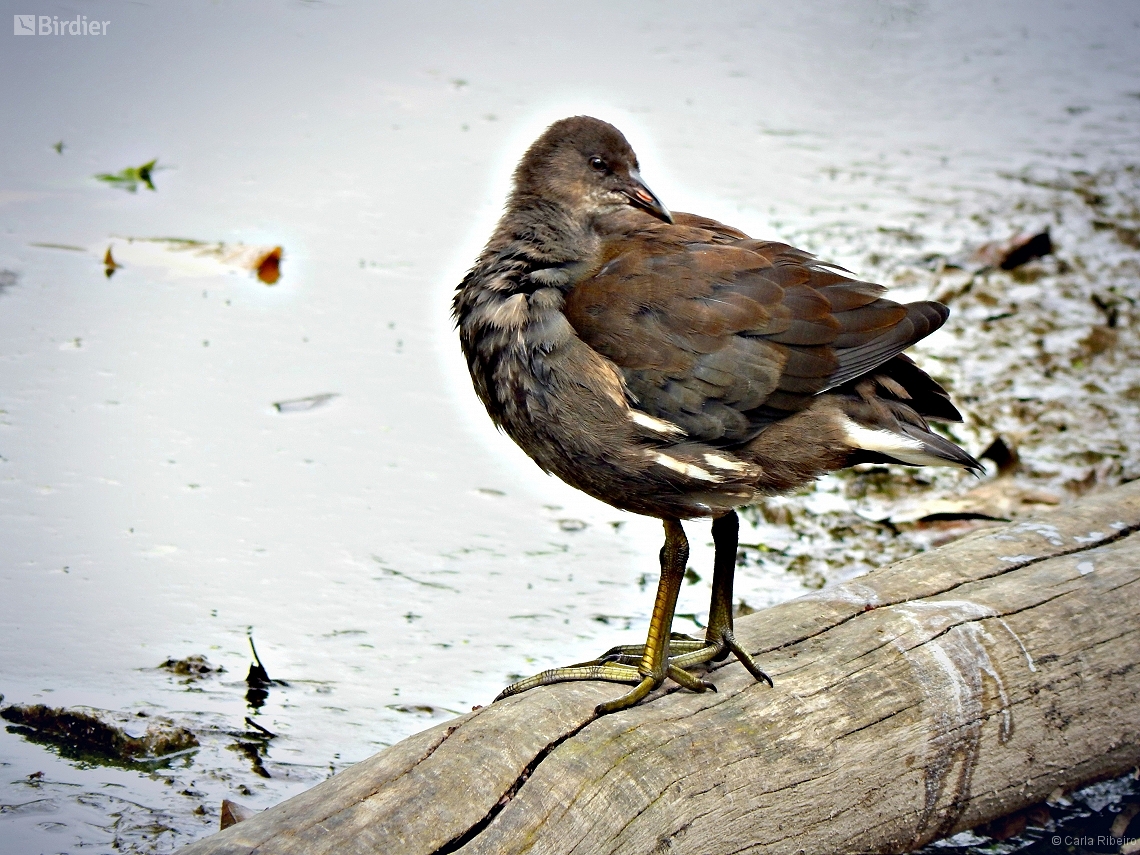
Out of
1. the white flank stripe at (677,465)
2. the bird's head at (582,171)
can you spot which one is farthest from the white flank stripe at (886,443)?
the bird's head at (582,171)

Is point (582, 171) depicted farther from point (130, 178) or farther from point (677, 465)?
point (130, 178)

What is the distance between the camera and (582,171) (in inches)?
123

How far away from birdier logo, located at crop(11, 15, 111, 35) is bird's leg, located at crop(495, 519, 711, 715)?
580cm

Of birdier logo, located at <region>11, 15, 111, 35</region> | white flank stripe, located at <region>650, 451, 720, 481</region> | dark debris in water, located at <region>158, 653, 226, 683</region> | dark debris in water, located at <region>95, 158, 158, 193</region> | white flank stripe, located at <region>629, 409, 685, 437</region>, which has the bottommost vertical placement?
dark debris in water, located at <region>158, 653, 226, 683</region>

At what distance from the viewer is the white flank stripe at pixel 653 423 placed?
2.81 m

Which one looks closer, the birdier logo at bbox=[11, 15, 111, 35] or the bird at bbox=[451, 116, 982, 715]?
the bird at bbox=[451, 116, 982, 715]

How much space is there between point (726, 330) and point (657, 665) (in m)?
0.75

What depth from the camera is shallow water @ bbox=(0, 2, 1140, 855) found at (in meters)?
3.50

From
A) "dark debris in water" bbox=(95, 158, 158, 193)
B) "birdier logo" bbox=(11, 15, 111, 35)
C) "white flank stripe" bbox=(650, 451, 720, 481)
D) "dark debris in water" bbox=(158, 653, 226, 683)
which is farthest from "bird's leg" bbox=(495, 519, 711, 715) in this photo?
"birdier logo" bbox=(11, 15, 111, 35)

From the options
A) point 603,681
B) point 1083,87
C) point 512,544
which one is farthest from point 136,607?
point 1083,87

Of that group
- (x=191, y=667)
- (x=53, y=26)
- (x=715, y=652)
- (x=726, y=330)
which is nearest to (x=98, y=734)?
(x=191, y=667)

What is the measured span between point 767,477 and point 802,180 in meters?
4.62

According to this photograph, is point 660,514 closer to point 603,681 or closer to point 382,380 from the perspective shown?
point 603,681

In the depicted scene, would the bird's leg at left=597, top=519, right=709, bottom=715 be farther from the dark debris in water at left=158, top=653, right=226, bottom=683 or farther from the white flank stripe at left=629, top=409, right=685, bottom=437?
the dark debris in water at left=158, top=653, right=226, bottom=683
